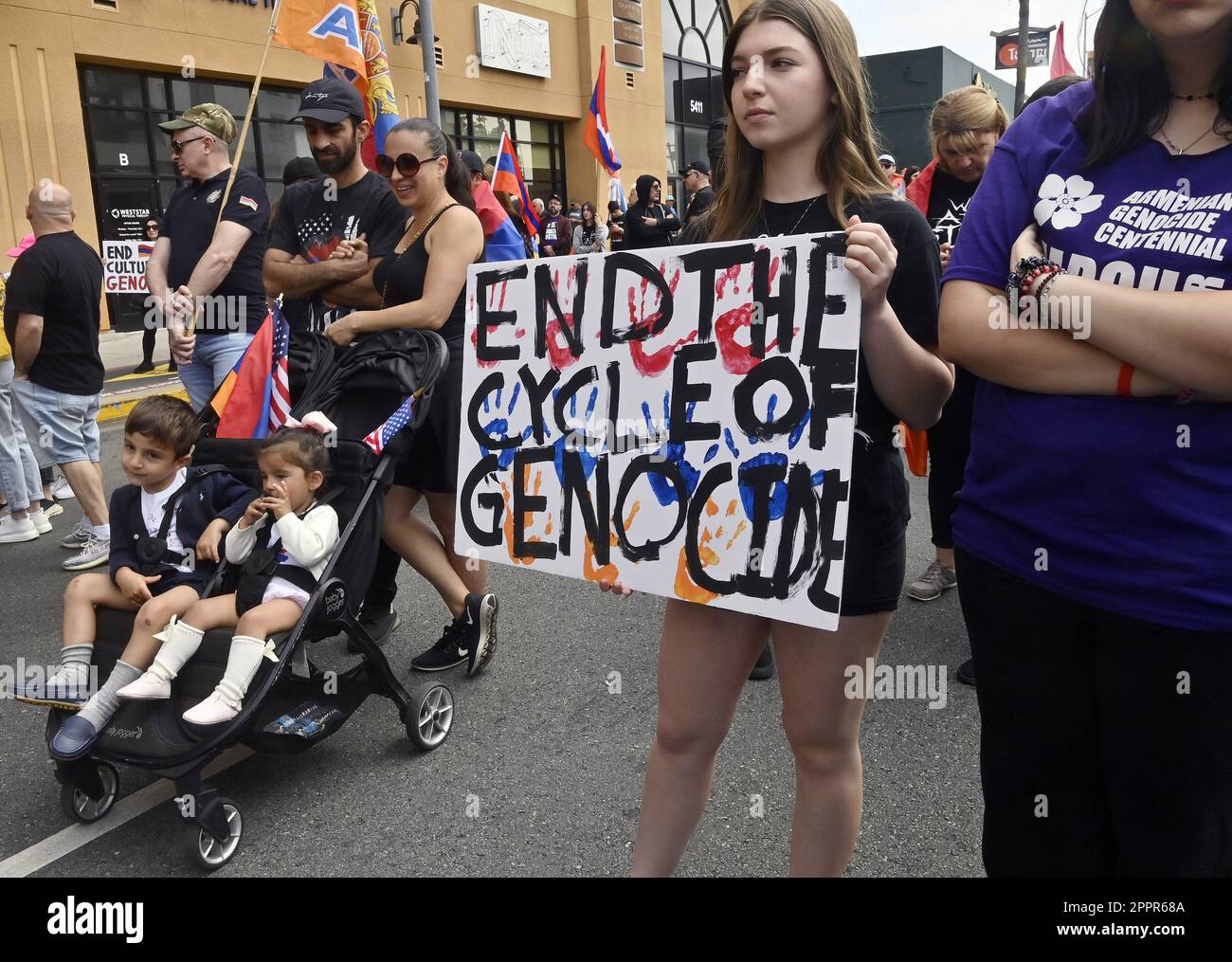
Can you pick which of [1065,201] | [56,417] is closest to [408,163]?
[1065,201]

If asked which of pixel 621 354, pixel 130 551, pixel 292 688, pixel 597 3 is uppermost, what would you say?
pixel 597 3

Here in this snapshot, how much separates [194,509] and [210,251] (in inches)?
79.6

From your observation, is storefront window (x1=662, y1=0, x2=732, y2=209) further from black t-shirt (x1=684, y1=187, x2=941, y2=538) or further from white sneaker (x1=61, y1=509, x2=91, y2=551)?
black t-shirt (x1=684, y1=187, x2=941, y2=538)

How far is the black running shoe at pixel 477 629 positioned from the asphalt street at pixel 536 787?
0.26ft

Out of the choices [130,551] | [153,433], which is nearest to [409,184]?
[153,433]

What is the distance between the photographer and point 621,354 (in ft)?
6.64

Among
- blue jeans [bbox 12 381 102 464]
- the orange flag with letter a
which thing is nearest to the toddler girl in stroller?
blue jeans [bbox 12 381 102 464]

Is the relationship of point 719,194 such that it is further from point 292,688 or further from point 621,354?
point 292,688

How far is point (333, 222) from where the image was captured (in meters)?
4.00

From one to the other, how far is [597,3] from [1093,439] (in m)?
24.3

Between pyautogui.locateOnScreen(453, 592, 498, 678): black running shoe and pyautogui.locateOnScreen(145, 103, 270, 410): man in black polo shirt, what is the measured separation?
211 centimetres

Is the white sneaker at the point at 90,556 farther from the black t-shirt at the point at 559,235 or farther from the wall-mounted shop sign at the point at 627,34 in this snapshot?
the wall-mounted shop sign at the point at 627,34

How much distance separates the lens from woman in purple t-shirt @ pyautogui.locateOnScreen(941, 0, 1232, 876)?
54.0 inches

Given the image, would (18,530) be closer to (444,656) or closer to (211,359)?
(211,359)
